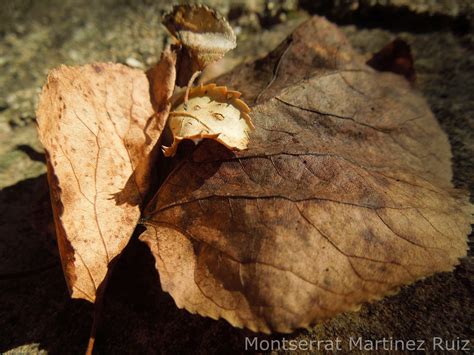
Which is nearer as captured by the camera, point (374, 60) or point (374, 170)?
point (374, 170)

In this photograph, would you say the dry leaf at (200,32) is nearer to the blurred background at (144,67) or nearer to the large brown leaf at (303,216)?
the large brown leaf at (303,216)

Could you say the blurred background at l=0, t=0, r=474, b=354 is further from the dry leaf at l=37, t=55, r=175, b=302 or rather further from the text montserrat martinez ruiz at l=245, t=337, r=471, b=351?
the dry leaf at l=37, t=55, r=175, b=302

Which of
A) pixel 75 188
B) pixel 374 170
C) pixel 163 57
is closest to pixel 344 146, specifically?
pixel 374 170

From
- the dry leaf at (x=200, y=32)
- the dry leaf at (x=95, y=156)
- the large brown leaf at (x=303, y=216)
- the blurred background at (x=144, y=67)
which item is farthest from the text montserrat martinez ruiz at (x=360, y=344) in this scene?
the dry leaf at (x=200, y=32)

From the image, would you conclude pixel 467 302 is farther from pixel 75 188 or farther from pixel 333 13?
pixel 333 13

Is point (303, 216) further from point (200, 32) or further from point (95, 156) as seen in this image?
point (200, 32)

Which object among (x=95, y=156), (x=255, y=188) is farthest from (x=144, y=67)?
(x=255, y=188)
